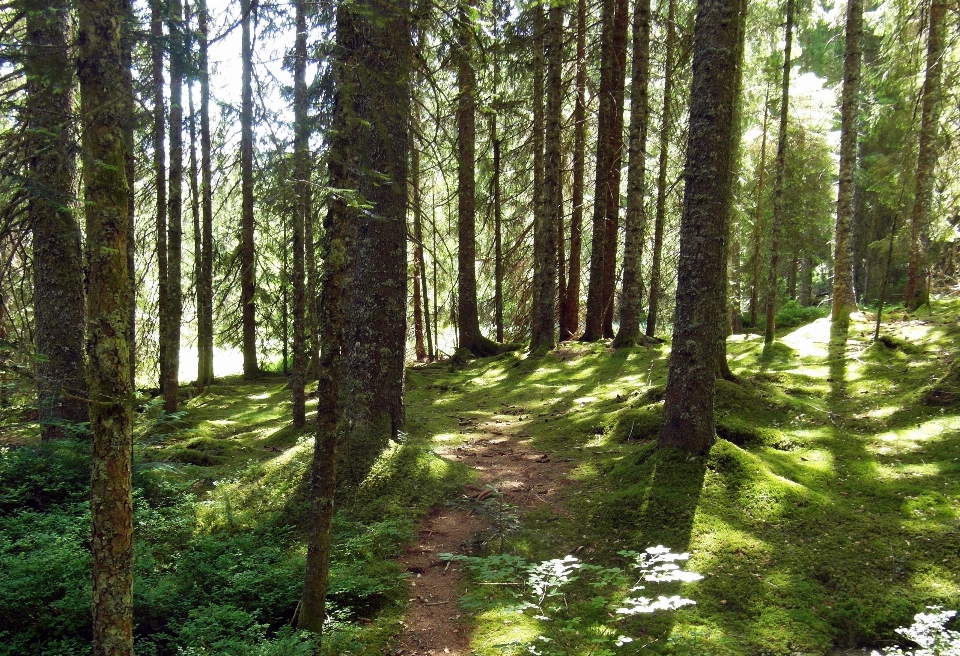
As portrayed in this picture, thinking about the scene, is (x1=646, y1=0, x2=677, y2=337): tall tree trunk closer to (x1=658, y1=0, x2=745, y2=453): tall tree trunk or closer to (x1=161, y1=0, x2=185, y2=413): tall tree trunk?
(x1=658, y1=0, x2=745, y2=453): tall tree trunk

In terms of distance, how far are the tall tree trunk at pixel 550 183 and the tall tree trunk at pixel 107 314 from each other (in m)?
10.6

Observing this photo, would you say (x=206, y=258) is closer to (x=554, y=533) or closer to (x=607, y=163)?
(x=607, y=163)

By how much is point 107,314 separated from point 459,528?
3926 mm

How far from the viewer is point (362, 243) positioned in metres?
6.60

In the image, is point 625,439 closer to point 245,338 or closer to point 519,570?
point 519,570

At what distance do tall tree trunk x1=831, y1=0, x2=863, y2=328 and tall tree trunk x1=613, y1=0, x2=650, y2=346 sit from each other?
4052 millimetres

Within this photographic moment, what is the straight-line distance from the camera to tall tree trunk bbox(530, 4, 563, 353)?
12.6 m

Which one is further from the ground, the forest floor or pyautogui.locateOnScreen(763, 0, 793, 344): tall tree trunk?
pyautogui.locateOnScreen(763, 0, 793, 344): tall tree trunk

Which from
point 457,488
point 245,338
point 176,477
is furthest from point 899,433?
point 245,338

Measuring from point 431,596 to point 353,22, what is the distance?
4400 millimetres

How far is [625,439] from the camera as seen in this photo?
7.48 metres

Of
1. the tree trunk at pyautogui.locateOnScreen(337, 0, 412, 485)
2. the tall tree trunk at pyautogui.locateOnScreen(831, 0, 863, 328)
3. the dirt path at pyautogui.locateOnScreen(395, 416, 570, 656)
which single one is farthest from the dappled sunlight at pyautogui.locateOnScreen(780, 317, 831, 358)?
the tree trunk at pyautogui.locateOnScreen(337, 0, 412, 485)

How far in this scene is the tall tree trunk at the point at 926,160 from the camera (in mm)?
11656

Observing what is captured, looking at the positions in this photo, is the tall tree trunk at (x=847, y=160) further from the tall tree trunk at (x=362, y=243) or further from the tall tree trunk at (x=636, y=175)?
the tall tree trunk at (x=362, y=243)
